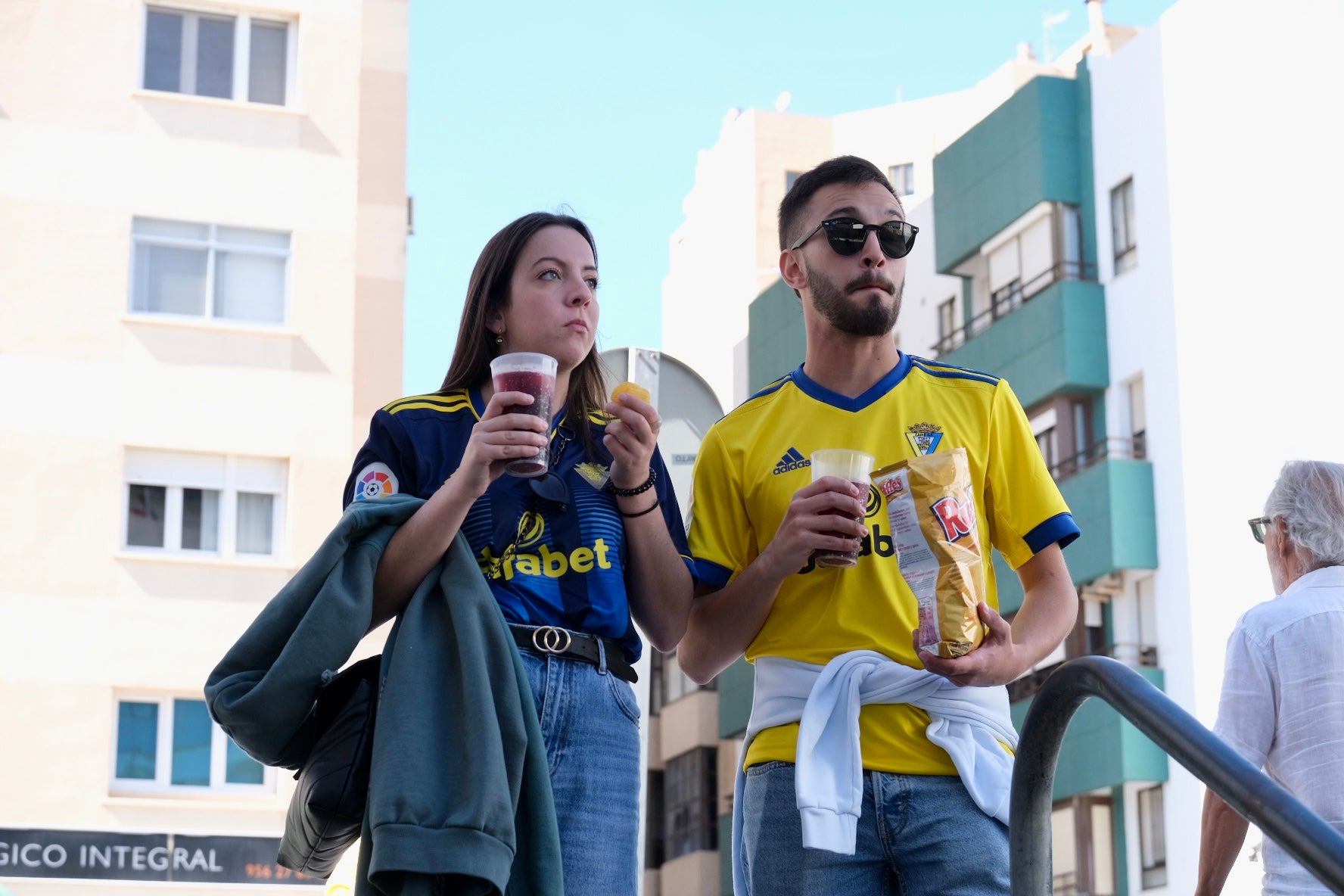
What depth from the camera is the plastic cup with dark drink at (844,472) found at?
13.3 ft

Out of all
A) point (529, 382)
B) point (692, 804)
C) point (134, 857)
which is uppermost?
point (529, 382)

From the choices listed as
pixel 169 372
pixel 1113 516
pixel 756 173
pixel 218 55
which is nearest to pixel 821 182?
pixel 169 372

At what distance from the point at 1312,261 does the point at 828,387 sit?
25077mm

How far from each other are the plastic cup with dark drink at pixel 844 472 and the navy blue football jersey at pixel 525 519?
1.28 ft

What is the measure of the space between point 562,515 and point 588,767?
546 mm

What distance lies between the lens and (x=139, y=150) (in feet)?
84.7

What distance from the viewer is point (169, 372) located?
2527 cm

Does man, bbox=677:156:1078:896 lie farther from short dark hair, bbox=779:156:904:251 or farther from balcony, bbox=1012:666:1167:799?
balcony, bbox=1012:666:1167:799

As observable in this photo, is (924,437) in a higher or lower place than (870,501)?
higher

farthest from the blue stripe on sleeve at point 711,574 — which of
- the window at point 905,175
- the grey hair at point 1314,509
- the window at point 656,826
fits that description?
the window at point 905,175

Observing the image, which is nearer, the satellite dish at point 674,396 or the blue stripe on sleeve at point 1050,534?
the blue stripe on sleeve at point 1050,534

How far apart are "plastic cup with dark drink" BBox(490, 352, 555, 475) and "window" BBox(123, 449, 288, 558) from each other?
2166 cm

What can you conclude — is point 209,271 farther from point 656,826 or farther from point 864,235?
point 656,826

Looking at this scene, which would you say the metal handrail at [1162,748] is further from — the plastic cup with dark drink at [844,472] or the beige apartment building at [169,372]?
the beige apartment building at [169,372]
